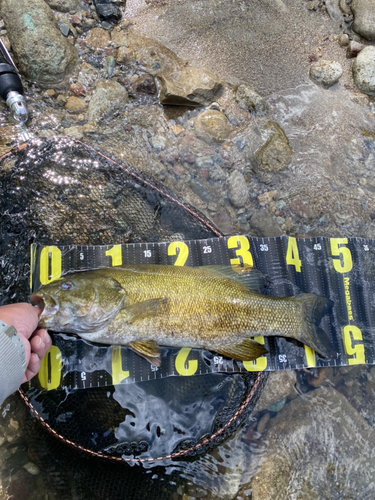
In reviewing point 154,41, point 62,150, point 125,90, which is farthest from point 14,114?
point 154,41

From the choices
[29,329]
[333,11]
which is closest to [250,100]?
[333,11]

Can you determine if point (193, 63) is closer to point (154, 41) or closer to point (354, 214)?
point (154, 41)

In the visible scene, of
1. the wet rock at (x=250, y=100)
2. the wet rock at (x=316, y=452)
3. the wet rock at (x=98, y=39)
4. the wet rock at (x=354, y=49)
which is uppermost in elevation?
the wet rock at (x=98, y=39)

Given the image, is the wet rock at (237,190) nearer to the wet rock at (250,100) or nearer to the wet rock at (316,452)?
the wet rock at (250,100)

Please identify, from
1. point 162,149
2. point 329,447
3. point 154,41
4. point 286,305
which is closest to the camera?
point 286,305

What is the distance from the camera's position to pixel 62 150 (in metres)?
3.75

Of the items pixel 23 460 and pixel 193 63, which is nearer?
pixel 23 460

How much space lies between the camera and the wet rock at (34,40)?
4227mm

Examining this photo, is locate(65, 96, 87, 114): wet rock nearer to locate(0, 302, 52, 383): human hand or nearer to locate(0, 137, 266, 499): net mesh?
locate(0, 137, 266, 499): net mesh

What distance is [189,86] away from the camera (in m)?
4.45

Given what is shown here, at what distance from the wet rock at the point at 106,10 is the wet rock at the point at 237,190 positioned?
2911 mm

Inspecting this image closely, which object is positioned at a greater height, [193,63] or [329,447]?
[193,63]

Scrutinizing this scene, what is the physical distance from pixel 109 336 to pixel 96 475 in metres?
1.41

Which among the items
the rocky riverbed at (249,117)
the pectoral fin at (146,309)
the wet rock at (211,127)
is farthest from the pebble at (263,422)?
the wet rock at (211,127)
